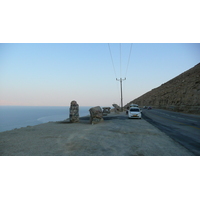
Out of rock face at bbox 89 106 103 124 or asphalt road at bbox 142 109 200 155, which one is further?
rock face at bbox 89 106 103 124

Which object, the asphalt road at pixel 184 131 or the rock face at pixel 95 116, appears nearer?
the asphalt road at pixel 184 131

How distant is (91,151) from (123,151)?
4.86ft

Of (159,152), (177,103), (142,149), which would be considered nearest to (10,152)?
(142,149)

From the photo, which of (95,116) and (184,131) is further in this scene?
(95,116)

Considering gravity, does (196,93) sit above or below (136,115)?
above

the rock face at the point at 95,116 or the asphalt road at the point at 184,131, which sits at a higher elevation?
the rock face at the point at 95,116

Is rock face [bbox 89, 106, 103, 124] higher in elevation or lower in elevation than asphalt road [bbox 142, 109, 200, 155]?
higher

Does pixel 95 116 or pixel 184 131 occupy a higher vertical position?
pixel 95 116

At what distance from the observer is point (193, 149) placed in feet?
27.1

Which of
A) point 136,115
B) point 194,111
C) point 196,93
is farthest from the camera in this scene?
point 196,93

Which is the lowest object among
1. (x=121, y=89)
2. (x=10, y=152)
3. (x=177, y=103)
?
(x=10, y=152)

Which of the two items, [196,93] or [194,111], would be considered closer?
[194,111]

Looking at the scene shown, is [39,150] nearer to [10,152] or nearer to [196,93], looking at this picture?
[10,152]

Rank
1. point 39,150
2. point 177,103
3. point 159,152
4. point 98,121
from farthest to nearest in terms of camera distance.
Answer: point 177,103 → point 98,121 → point 39,150 → point 159,152
